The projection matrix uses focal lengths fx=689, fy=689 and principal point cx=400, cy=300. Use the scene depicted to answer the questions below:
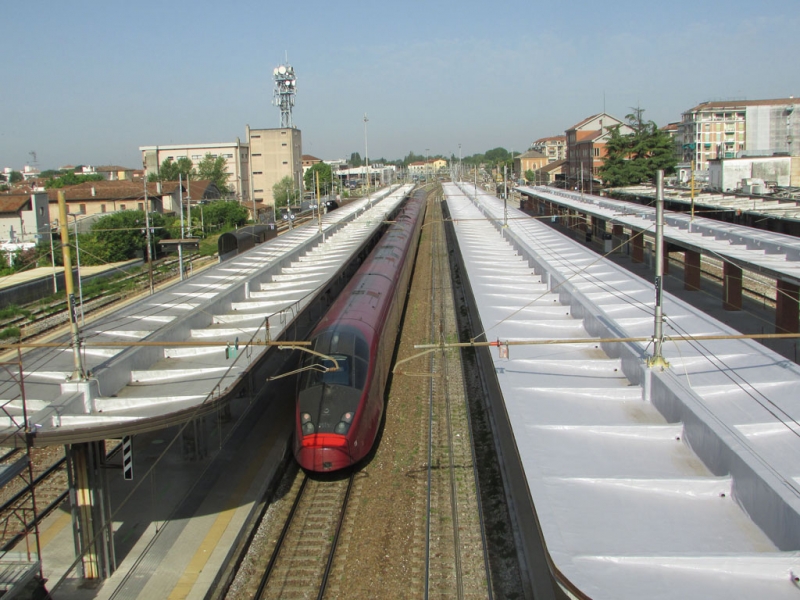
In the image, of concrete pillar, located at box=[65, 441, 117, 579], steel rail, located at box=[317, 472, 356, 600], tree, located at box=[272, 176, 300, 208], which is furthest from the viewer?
tree, located at box=[272, 176, 300, 208]

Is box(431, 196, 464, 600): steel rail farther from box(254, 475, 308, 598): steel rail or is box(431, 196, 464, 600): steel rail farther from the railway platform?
the railway platform

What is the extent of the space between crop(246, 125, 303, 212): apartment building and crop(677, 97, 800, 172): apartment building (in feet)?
124

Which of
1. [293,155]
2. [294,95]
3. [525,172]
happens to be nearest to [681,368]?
[293,155]

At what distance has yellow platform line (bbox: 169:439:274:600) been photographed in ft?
25.6

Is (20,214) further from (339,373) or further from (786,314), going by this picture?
(786,314)

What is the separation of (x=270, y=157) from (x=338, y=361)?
63.6 metres

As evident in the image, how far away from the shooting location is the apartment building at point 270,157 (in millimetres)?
70438

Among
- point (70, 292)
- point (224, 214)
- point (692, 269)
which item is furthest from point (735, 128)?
point (70, 292)

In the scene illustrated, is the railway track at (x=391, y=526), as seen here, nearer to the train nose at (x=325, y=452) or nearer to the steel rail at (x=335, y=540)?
the steel rail at (x=335, y=540)

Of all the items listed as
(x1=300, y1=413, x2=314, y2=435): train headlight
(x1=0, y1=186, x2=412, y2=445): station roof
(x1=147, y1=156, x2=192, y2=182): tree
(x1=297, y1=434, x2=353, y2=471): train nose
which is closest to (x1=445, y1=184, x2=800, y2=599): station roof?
(x1=297, y1=434, x2=353, y2=471): train nose

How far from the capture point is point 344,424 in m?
9.77

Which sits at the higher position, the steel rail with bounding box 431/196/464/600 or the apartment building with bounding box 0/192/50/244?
the apartment building with bounding box 0/192/50/244

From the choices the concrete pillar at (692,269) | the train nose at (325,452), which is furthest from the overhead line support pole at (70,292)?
the concrete pillar at (692,269)

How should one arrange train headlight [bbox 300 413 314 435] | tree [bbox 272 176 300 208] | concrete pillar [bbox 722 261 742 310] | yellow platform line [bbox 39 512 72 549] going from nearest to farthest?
yellow platform line [bbox 39 512 72 549]
train headlight [bbox 300 413 314 435]
concrete pillar [bbox 722 261 742 310]
tree [bbox 272 176 300 208]
